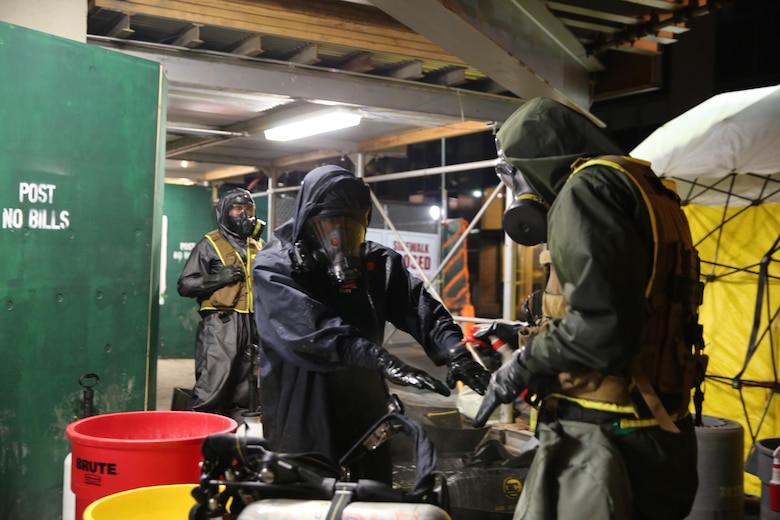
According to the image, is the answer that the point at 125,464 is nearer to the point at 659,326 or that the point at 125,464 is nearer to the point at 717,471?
the point at 659,326

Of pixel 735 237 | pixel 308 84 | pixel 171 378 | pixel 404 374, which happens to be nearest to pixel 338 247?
pixel 404 374

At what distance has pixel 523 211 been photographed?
8.41ft

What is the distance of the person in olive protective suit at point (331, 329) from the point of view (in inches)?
109

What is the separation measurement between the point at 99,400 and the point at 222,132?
4.70 m

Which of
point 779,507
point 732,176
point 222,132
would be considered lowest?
point 779,507

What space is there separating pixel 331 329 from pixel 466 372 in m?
0.56

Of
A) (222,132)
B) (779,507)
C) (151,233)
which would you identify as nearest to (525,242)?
(151,233)

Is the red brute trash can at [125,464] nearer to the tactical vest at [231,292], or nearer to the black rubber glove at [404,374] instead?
the black rubber glove at [404,374]

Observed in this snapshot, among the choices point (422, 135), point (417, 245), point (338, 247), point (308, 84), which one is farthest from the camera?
point (417, 245)

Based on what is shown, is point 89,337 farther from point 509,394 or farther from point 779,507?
point 779,507

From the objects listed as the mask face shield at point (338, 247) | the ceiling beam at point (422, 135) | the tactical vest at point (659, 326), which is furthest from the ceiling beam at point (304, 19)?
the tactical vest at point (659, 326)

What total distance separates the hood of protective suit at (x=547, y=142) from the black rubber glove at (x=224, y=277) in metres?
4.11

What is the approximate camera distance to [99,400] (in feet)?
14.1

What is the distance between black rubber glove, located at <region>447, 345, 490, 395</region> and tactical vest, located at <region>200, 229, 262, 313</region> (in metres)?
3.55
